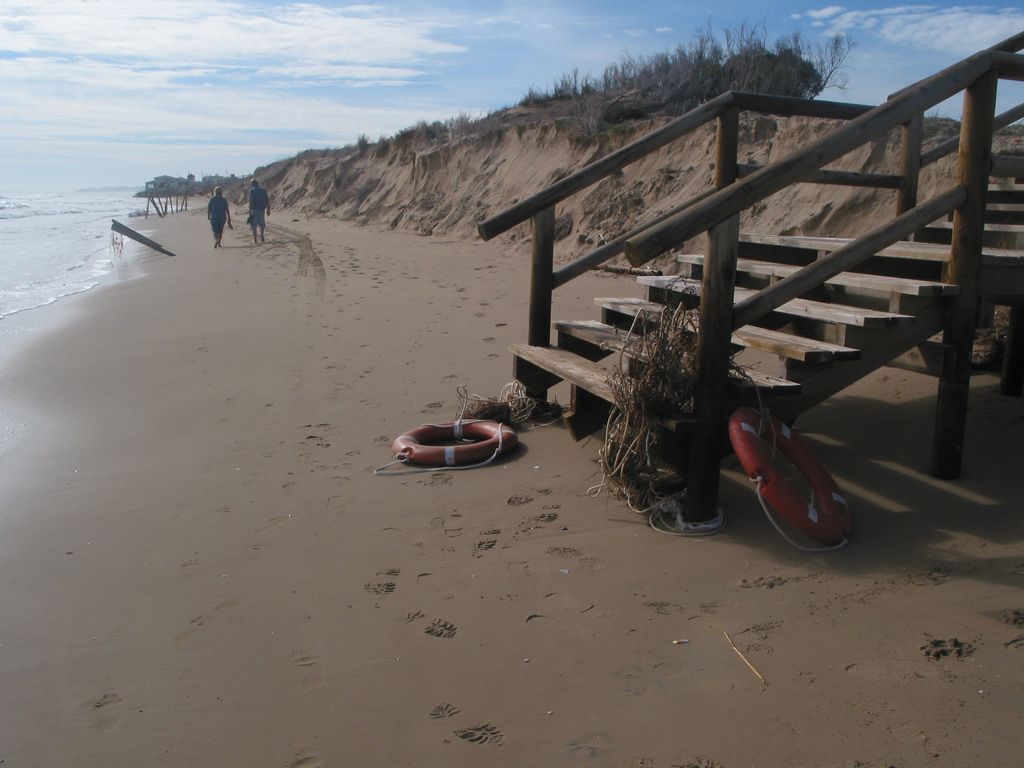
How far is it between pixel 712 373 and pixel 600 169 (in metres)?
2.03

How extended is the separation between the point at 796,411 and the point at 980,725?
5.57 feet

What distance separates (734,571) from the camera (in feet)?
10.8

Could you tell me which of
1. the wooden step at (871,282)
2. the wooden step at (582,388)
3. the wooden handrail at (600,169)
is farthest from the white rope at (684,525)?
the wooden handrail at (600,169)

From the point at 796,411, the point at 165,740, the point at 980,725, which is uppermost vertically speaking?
the point at 796,411

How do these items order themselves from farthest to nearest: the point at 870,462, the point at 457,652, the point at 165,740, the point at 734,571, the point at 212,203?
the point at 212,203 < the point at 870,462 < the point at 734,571 < the point at 457,652 < the point at 165,740

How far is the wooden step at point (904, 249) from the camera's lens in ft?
13.4

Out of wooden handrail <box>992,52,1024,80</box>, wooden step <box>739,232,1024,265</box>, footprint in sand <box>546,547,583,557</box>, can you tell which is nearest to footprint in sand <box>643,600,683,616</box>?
footprint in sand <box>546,547,583,557</box>

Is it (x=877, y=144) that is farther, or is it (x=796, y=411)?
(x=877, y=144)

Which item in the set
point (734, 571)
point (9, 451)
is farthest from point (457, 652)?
point (9, 451)

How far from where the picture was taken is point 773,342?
3904mm

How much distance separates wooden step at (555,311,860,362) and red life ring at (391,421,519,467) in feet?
2.51

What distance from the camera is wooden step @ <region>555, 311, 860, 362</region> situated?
12.0 feet

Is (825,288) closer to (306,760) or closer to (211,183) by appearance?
(306,760)

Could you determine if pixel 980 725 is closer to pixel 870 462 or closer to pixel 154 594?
pixel 870 462
